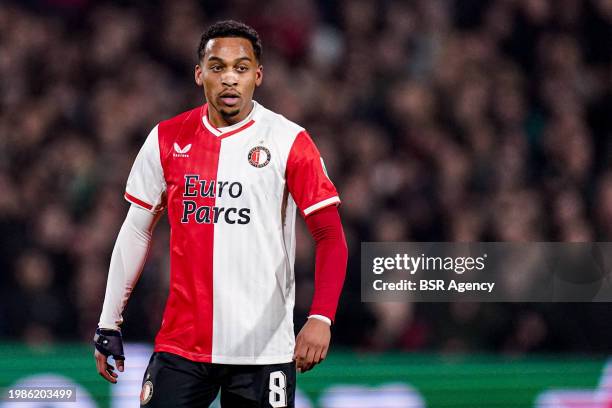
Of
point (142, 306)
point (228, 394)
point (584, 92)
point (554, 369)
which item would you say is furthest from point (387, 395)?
point (584, 92)

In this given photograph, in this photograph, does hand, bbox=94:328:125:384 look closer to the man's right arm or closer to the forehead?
the man's right arm

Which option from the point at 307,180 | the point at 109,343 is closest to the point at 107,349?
the point at 109,343

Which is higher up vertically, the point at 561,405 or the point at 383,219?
the point at 383,219

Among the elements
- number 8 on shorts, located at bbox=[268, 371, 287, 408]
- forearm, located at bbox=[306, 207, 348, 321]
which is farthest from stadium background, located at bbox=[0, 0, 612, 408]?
forearm, located at bbox=[306, 207, 348, 321]

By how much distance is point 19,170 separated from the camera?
7.22 metres

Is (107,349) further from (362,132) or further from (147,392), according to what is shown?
(362,132)

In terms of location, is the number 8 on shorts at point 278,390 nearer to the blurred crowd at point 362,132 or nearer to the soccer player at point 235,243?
the soccer player at point 235,243

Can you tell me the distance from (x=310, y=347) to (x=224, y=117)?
33.5 inches

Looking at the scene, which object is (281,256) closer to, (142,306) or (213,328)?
(213,328)

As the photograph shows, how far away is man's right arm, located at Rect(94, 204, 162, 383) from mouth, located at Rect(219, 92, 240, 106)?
1.56ft

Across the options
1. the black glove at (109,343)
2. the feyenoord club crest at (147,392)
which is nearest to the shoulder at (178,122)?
the black glove at (109,343)

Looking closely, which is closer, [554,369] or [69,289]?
[554,369]

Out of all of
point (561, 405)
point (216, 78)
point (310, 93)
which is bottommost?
point (561, 405)

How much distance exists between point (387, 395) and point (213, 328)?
2091 mm
